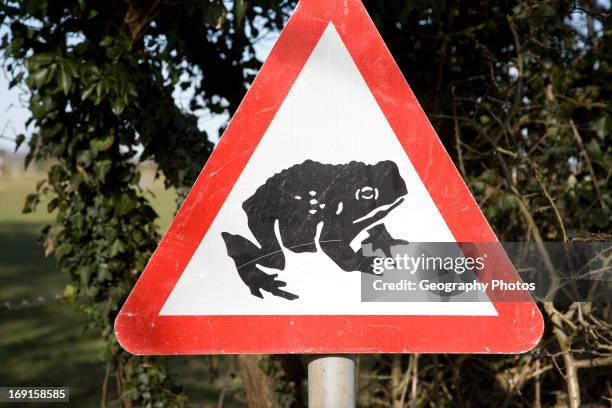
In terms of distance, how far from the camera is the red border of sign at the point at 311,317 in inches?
66.5

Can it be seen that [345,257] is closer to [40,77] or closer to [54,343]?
[40,77]

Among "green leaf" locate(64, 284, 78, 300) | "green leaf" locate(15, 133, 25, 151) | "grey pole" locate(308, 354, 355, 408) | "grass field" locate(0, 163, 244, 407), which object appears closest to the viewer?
"grey pole" locate(308, 354, 355, 408)

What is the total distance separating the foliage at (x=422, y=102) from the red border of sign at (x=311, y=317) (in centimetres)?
97

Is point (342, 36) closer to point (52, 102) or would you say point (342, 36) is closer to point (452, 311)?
point (452, 311)

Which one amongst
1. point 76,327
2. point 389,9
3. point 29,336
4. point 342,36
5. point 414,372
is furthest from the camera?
point 76,327

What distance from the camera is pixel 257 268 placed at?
5.54ft

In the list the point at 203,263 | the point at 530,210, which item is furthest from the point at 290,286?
the point at 530,210

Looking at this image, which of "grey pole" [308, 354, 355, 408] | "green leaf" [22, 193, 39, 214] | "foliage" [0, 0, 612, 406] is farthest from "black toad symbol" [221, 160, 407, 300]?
"green leaf" [22, 193, 39, 214]

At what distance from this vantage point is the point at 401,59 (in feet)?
11.1

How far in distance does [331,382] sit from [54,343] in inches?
239

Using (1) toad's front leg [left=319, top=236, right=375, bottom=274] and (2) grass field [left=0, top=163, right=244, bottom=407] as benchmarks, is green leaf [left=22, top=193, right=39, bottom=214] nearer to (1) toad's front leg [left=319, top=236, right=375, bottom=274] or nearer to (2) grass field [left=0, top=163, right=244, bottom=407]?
(2) grass field [left=0, top=163, right=244, bottom=407]

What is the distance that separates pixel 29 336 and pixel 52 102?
5.18 m

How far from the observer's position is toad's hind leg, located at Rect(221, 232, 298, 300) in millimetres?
1689

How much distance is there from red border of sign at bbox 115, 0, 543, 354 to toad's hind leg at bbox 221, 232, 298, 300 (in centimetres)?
6
